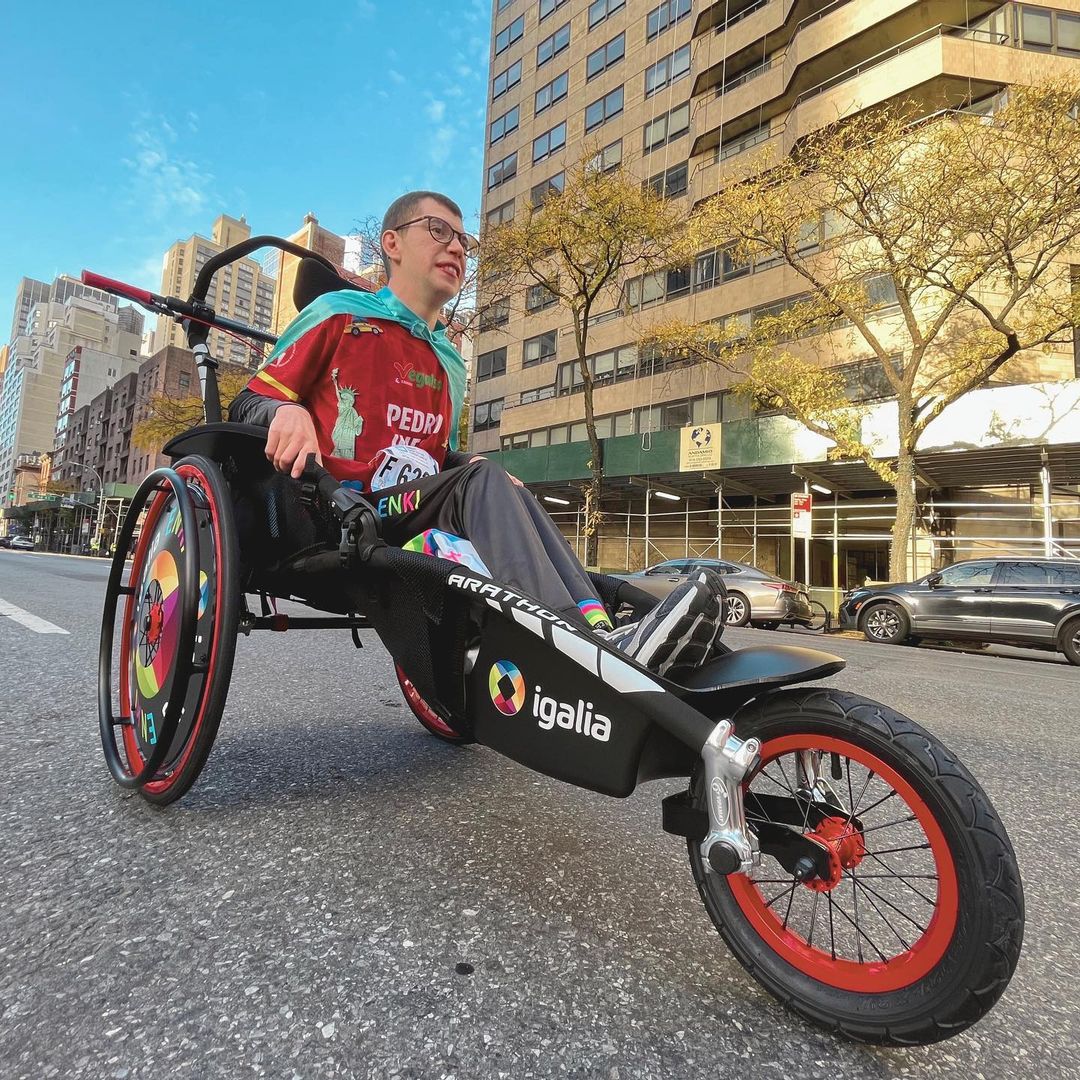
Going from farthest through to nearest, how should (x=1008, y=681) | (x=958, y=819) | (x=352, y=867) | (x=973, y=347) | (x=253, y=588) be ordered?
(x=973, y=347) < (x=1008, y=681) < (x=253, y=588) < (x=352, y=867) < (x=958, y=819)

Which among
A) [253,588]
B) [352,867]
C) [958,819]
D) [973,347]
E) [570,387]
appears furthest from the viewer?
[570,387]

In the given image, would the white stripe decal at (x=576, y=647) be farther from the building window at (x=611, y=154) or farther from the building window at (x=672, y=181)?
the building window at (x=611, y=154)

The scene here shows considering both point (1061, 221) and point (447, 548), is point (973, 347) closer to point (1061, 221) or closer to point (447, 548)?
point (1061, 221)

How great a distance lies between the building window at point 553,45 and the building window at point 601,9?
1.56 meters

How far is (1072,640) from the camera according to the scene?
9.45 metres

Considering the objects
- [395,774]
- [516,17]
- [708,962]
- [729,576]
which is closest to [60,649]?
[395,774]

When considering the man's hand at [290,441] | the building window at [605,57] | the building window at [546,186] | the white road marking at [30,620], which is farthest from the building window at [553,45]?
the man's hand at [290,441]

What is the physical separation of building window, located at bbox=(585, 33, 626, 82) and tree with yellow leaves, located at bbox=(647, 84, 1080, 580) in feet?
60.3

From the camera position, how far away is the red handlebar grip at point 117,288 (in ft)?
7.55

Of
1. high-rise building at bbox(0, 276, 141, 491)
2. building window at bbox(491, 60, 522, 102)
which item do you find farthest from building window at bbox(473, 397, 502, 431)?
high-rise building at bbox(0, 276, 141, 491)

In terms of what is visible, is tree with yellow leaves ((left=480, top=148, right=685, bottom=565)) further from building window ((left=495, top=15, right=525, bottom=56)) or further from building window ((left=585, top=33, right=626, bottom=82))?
building window ((left=495, top=15, right=525, bottom=56))

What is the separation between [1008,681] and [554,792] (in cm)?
551

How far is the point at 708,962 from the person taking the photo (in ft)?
3.79

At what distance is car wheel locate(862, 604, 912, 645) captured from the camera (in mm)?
10992
